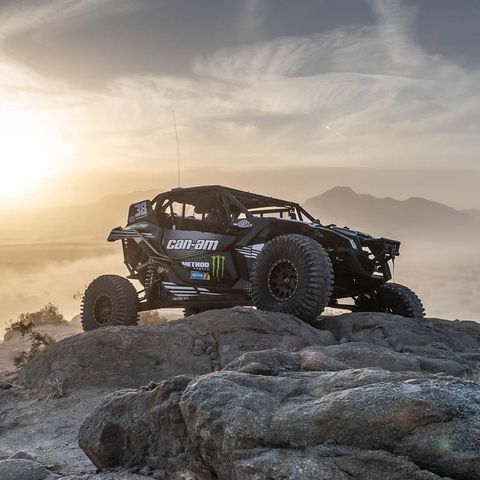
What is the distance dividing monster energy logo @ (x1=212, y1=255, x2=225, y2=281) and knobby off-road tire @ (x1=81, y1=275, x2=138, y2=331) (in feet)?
6.34

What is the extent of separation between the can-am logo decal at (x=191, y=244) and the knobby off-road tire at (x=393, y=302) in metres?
2.74

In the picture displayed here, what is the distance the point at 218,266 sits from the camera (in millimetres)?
8656

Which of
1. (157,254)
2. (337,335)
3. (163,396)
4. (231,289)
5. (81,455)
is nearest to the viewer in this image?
(163,396)

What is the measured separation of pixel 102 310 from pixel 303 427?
26.6 ft

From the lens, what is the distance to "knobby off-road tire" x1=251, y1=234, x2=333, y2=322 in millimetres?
7159

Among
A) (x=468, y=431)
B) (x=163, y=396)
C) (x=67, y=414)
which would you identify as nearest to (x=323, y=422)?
(x=468, y=431)

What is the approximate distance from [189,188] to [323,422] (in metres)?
7.58

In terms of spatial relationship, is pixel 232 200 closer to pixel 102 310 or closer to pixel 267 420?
pixel 102 310

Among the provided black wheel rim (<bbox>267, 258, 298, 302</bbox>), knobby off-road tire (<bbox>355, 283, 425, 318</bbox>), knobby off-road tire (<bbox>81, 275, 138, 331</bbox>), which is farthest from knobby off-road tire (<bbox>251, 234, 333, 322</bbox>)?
knobby off-road tire (<bbox>81, 275, 138, 331</bbox>)

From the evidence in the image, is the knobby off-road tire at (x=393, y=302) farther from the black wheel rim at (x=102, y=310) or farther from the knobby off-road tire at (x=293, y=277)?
the black wheel rim at (x=102, y=310)

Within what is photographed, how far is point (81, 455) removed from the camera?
15.7ft

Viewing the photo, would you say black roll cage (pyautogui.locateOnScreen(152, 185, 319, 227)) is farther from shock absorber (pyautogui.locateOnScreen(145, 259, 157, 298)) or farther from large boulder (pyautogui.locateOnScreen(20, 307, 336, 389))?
large boulder (pyautogui.locateOnScreen(20, 307, 336, 389))

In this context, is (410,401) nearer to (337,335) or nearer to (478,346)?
(337,335)

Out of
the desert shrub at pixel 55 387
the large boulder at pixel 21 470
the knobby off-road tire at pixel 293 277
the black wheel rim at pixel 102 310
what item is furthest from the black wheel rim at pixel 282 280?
the large boulder at pixel 21 470
